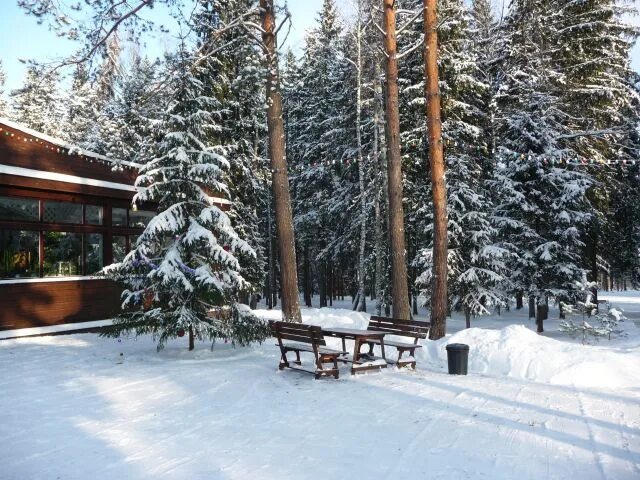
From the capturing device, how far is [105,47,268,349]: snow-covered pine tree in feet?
33.6

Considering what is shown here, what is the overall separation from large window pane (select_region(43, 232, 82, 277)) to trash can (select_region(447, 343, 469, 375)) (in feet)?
34.1

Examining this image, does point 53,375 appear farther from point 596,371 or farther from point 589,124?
point 589,124

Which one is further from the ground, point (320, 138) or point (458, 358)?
point (320, 138)

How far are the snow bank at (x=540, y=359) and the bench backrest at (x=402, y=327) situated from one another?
3.55 feet

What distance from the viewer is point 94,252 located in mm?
15055

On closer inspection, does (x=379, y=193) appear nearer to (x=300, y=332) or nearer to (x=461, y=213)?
(x=461, y=213)

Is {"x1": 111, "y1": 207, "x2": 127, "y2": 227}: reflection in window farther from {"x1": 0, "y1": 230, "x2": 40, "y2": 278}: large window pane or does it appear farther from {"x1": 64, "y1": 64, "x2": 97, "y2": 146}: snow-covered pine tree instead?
{"x1": 64, "y1": 64, "x2": 97, "y2": 146}: snow-covered pine tree

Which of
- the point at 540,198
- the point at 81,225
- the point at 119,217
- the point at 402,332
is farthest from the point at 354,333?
the point at 540,198

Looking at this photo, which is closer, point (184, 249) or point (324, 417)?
point (324, 417)

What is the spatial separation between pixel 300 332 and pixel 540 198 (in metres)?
14.4

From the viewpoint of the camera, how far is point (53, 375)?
890 cm

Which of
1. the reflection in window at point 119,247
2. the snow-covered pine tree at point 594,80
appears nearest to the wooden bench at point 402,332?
the reflection in window at point 119,247

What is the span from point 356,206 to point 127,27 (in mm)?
17166

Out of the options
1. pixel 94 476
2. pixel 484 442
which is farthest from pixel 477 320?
pixel 94 476
